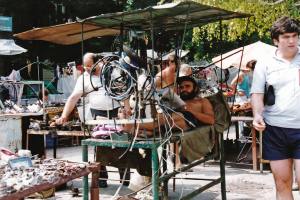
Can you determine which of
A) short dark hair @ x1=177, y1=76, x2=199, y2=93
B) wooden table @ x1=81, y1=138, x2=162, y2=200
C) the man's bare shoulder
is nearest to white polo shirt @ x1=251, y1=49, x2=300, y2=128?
wooden table @ x1=81, y1=138, x2=162, y2=200

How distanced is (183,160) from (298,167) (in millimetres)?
1778

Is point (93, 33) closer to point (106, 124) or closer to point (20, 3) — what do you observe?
point (106, 124)

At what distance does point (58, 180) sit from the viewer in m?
4.15

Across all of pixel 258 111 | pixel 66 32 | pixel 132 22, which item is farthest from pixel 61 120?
pixel 258 111

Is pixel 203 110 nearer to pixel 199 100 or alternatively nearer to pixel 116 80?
pixel 199 100

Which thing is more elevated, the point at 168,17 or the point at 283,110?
the point at 168,17

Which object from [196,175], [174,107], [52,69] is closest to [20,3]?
[52,69]

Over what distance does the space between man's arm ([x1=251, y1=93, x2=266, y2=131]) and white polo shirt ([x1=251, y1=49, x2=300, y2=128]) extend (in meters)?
0.06

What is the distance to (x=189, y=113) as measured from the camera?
638cm

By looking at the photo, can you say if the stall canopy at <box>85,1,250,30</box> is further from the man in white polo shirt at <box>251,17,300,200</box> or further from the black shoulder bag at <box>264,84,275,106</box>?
the black shoulder bag at <box>264,84,275,106</box>

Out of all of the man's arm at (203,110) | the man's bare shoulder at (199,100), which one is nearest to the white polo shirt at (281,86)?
the man's arm at (203,110)

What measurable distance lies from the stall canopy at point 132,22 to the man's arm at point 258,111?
1.37 m

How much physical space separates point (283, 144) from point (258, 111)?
0.39 meters

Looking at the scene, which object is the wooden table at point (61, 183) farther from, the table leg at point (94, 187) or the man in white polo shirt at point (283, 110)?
the man in white polo shirt at point (283, 110)
